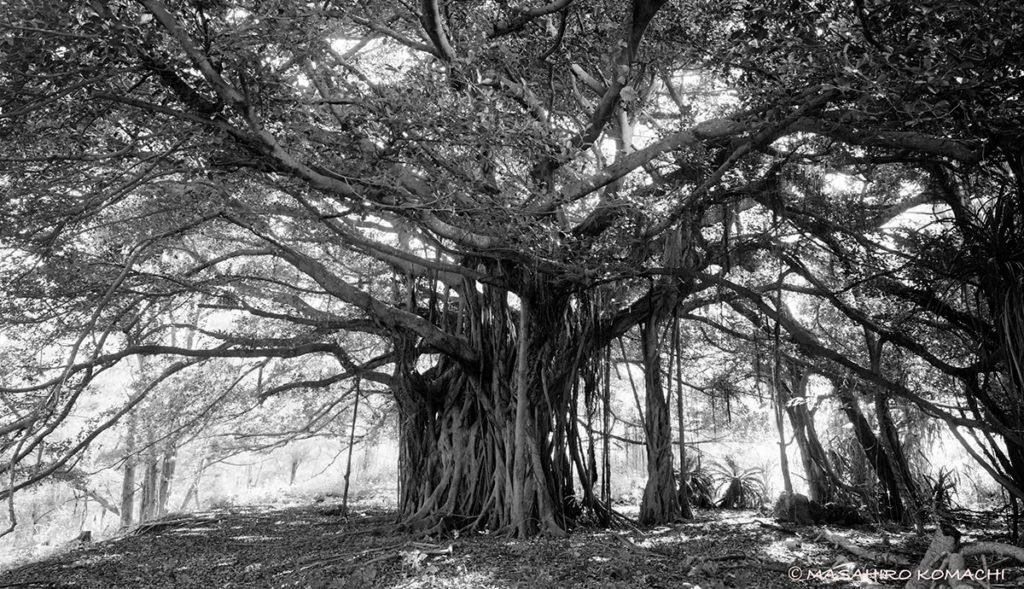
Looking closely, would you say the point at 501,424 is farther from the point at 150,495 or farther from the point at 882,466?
the point at 150,495

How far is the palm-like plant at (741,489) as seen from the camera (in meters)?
8.00

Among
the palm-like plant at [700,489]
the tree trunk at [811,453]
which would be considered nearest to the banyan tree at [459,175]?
the tree trunk at [811,453]

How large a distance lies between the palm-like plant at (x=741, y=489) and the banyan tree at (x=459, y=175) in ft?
8.28

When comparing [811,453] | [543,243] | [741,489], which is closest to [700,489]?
[741,489]

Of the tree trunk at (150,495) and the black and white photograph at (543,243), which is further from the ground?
the black and white photograph at (543,243)

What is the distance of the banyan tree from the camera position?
3.09 meters

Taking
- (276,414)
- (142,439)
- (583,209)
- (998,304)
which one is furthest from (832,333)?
(142,439)

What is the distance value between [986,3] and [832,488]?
5.40 metres

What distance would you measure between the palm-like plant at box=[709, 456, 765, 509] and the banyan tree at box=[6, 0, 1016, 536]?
2.52m

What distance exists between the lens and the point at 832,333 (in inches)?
307

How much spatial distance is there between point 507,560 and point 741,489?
4.91m

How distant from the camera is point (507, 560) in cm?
411

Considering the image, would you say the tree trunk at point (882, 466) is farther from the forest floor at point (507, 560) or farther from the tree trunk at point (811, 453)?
the forest floor at point (507, 560)

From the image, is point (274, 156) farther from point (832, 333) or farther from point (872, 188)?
point (832, 333)
